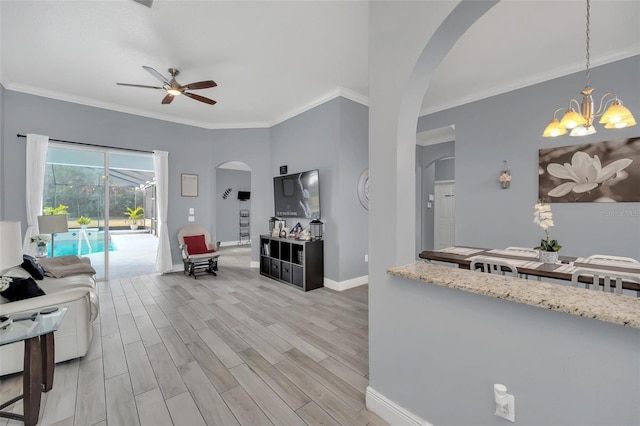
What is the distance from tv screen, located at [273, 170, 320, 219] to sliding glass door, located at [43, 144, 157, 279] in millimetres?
2634

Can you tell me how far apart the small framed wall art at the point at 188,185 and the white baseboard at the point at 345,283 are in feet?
11.0

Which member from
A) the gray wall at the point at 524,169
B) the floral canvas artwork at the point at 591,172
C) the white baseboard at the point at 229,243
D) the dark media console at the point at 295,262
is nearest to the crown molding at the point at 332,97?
the gray wall at the point at 524,169

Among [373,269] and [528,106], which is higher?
[528,106]

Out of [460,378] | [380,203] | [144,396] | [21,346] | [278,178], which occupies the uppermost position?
[278,178]

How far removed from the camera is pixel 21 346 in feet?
6.64

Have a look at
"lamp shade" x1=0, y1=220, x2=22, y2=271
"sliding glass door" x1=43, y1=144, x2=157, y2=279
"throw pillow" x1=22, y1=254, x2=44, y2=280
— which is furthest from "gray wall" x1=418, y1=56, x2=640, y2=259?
"sliding glass door" x1=43, y1=144, x2=157, y2=279

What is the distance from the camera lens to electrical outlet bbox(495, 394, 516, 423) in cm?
117

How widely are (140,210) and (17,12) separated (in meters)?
4.01

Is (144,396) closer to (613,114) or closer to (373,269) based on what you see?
(373,269)

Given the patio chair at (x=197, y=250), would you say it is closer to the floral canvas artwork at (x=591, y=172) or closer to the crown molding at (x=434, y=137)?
the crown molding at (x=434, y=137)

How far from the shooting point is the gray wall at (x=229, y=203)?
861 cm

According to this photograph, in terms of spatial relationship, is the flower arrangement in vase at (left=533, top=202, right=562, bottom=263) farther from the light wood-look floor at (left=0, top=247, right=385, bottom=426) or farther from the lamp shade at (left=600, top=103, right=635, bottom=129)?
the light wood-look floor at (left=0, top=247, right=385, bottom=426)

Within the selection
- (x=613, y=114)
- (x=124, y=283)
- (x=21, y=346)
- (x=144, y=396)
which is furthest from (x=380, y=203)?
(x=124, y=283)

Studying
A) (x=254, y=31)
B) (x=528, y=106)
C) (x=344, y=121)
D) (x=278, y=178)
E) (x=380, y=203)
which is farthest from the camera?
(x=278, y=178)
